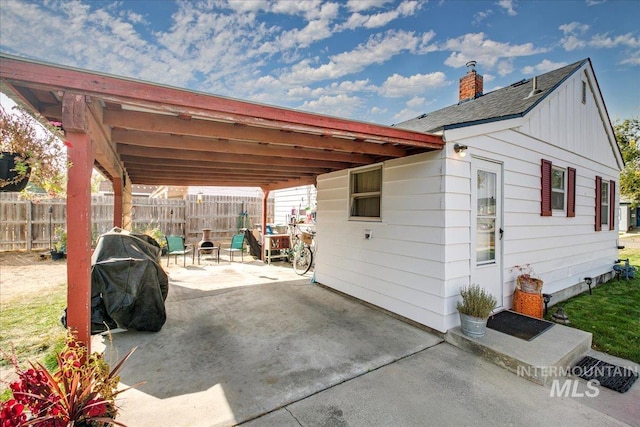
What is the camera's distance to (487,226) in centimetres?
400

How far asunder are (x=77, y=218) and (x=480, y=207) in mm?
4253

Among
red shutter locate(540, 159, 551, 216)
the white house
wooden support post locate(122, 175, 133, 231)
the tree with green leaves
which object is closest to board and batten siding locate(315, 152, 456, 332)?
the white house

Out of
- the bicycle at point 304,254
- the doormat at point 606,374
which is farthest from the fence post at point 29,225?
the doormat at point 606,374

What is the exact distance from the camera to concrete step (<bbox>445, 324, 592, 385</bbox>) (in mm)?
2627

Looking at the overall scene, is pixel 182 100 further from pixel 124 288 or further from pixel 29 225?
pixel 29 225

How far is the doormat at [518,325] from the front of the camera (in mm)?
3304

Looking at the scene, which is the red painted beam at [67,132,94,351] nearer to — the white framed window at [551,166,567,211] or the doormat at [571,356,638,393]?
the doormat at [571,356,638,393]

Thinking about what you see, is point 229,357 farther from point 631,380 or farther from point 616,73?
point 616,73

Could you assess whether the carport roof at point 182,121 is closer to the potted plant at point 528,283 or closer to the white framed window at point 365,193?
the white framed window at point 365,193

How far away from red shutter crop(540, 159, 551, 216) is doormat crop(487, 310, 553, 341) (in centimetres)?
191

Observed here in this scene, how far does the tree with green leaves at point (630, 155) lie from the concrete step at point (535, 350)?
20212mm

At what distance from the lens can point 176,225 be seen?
36.5 ft

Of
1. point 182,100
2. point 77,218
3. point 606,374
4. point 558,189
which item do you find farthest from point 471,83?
point 77,218

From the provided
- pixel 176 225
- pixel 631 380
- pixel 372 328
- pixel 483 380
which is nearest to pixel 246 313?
pixel 372 328
